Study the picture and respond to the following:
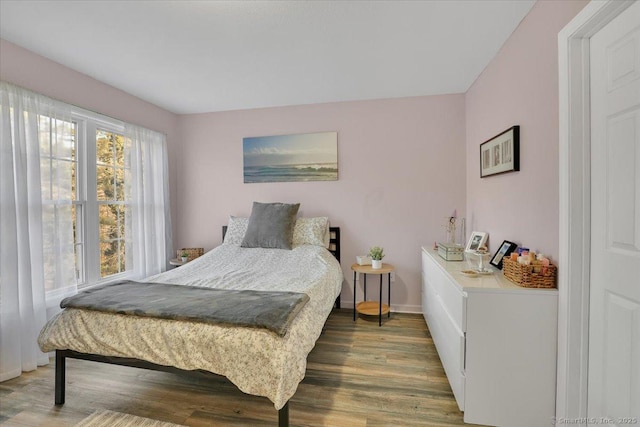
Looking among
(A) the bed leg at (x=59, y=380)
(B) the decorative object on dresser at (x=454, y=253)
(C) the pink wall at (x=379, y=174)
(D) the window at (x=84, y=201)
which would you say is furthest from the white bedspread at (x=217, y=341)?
(C) the pink wall at (x=379, y=174)

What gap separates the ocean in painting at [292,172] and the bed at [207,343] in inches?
64.1

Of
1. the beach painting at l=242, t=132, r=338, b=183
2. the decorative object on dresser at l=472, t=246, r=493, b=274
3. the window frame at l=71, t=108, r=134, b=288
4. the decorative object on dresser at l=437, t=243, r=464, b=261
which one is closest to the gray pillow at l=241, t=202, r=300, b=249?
the beach painting at l=242, t=132, r=338, b=183

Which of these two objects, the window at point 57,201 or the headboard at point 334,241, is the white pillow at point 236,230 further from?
the window at point 57,201

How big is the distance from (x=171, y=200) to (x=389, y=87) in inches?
124

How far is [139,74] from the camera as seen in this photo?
267cm

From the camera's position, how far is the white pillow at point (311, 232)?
321 centimetres

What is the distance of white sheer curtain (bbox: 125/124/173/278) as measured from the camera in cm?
321

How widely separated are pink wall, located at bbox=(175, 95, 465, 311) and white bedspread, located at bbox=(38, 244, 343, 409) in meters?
1.46

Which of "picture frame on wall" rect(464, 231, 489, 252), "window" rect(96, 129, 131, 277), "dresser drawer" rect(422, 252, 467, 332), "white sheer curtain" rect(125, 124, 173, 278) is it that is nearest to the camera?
"dresser drawer" rect(422, 252, 467, 332)

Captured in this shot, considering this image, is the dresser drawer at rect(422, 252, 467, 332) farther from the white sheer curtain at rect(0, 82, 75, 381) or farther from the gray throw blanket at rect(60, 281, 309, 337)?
the white sheer curtain at rect(0, 82, 75, 381)

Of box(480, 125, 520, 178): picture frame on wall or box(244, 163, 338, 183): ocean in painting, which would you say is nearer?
box(480, 125, 520, 178): picture frame on wall

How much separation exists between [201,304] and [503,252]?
82.1 inches

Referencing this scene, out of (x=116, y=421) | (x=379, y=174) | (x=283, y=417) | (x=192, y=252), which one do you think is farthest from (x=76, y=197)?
(x=379, y=174)

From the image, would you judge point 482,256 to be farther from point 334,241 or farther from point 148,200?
point 148,200
